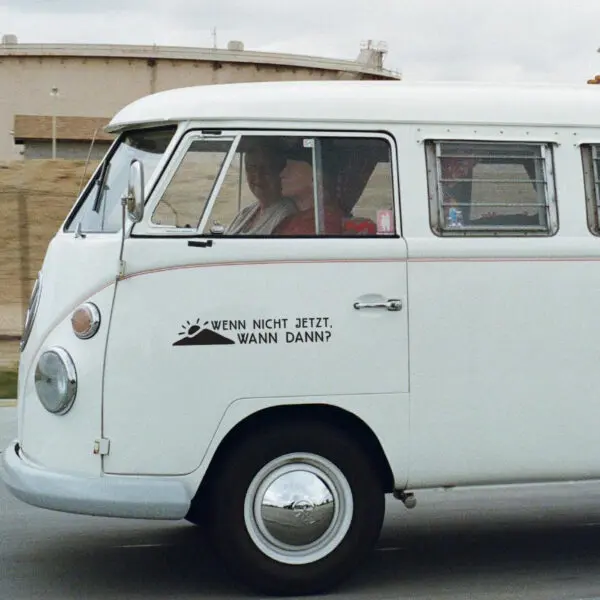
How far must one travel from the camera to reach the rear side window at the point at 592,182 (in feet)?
20.7

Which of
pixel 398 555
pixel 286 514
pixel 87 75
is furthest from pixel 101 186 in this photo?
pixel 87 75

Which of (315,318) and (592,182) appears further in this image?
(592,182)

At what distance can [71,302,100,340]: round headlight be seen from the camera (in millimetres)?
5820

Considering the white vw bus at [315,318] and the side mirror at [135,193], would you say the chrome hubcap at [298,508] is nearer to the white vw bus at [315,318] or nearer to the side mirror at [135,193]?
the white vw bus at [315,318]

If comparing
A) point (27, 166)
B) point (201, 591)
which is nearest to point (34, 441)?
point (201, 591)

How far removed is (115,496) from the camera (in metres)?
5.81

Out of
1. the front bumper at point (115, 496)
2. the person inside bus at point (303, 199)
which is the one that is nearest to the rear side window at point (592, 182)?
the person inside bus at point (303, 199)

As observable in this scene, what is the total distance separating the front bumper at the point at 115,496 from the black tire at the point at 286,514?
24 centimetres

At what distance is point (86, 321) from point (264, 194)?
1036 mm

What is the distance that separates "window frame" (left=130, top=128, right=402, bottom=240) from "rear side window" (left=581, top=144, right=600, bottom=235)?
0.95 meters

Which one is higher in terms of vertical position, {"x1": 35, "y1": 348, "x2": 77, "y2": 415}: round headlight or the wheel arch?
{"x1": 35, "y1": 348, "x2": 77, "y2": 415}: round headlight

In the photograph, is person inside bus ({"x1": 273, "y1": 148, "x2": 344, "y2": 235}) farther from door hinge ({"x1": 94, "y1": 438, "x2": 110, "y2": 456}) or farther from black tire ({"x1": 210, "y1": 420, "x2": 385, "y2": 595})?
door hinge ({"x1": 94, "y1": 438, "x2": 110, "y2": 456})

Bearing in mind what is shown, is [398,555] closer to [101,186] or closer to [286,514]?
[286,514]

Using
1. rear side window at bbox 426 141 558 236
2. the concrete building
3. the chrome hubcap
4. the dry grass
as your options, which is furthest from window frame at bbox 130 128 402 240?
the concrete building
